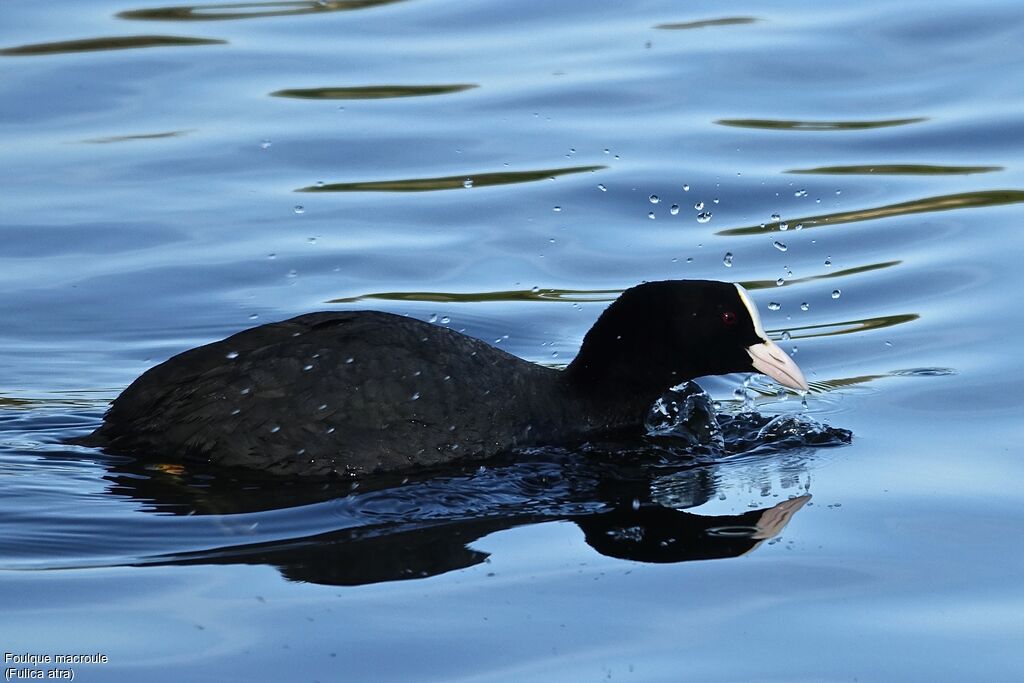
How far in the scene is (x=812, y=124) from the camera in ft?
41.7

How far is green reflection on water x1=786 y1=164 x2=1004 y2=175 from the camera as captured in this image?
1141cm

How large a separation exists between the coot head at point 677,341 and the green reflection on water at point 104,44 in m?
8.33

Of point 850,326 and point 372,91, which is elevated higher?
point 372,91

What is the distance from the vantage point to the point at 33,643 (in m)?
4.86

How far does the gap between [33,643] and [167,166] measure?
7.30 m

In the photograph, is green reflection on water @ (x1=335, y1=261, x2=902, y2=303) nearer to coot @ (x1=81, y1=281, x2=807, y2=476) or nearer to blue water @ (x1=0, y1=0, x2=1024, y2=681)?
blue water @ (x1=0, y1=0, x2=1024, y2=681)

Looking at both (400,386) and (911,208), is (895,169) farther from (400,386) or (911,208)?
(400,386)

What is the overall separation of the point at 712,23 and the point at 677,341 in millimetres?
8858

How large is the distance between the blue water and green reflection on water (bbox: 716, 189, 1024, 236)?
0.03 m

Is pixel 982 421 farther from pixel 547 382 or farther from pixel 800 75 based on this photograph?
pixel 800 75

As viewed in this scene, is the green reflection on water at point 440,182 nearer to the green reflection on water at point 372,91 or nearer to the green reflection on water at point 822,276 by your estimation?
the green reflection on water at point 372,91

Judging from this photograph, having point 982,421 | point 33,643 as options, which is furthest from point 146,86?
point 33,643

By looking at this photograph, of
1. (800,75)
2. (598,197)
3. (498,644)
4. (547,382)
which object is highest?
(800,75)

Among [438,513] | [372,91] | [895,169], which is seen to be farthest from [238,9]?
[438,513]
